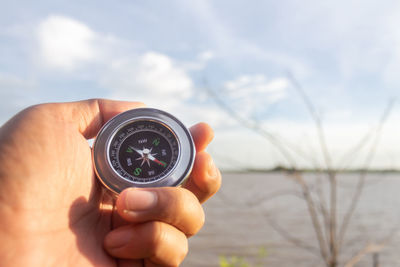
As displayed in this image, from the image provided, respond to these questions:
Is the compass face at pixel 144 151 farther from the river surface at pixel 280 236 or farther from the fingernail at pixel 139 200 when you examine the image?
the river surface at pixel 280 236

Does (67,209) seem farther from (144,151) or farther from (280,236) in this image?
(280,236)

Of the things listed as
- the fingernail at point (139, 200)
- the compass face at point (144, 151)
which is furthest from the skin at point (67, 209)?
the compass face at point (144, 151)

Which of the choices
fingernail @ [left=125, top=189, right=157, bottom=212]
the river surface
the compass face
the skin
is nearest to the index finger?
the skin

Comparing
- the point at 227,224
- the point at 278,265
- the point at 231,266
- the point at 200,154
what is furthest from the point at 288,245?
the point at 200,154

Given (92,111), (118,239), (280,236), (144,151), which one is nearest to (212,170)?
(144,151)

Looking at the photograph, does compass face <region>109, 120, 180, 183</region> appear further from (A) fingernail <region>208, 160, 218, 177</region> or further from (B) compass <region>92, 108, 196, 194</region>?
(A) fingernail <region>208, 160, 218, 177</region>

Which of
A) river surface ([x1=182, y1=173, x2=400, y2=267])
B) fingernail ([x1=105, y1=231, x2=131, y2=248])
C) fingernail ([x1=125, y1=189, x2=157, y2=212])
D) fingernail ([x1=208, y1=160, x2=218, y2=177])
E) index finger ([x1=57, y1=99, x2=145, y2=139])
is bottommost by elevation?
river surface ([x1=182, y1=173, x2=400, y2=267])
